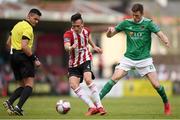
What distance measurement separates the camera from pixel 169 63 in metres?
52.9

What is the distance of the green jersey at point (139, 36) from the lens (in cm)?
1727

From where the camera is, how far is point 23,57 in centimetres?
1723

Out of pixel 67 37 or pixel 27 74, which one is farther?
pixel 27 74

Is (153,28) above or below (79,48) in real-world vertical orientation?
above

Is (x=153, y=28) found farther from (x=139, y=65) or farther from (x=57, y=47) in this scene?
(x=57, y=47)

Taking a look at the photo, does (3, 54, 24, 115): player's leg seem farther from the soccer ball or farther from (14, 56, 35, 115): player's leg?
the soccer ball

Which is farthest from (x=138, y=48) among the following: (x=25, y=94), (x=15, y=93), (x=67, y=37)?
(x=15, y=93)

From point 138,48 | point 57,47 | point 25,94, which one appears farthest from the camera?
point 57,47

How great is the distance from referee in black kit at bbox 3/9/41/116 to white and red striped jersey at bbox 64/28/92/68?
31.1 inches

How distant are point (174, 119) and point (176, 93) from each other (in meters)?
24.1

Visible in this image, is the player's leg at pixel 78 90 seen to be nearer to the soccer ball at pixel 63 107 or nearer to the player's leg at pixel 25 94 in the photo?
the soccer ball at pixel 63 107

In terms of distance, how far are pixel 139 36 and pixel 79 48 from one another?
137 cm

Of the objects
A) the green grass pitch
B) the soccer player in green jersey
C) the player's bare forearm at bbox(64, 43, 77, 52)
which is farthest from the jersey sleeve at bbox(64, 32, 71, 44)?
the green grass pitch

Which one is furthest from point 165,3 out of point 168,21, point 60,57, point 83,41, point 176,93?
point 83,41
